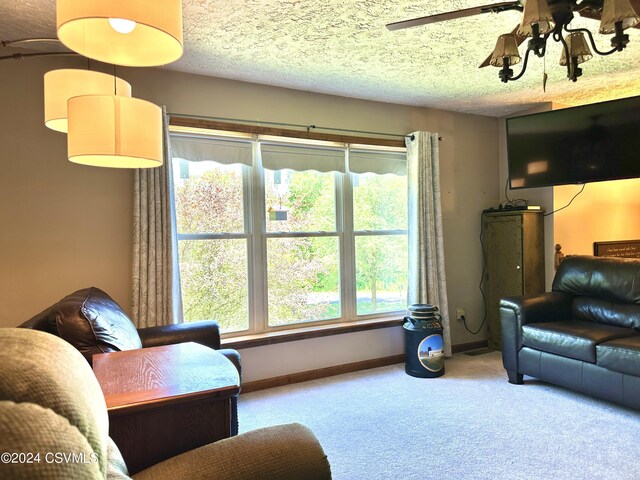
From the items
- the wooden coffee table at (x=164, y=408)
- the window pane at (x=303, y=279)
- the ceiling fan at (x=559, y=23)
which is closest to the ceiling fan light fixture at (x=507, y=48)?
the ceiling fan at (x=559, y=23)

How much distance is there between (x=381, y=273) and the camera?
165 inches

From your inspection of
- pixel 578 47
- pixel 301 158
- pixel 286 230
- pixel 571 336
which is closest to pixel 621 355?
pixel 571 336

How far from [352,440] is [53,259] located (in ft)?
7.70

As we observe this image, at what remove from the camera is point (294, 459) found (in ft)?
3.81

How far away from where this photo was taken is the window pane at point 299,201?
363cm

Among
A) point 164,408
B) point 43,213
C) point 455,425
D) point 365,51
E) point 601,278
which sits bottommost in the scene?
point 455,425

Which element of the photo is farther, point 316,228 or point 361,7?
point 316,228

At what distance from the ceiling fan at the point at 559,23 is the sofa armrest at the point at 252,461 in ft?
5.61

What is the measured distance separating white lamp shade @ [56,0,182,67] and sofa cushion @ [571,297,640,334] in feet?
12.0

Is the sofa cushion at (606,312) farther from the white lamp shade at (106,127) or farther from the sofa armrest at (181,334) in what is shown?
the white lamp shade at (106,127)

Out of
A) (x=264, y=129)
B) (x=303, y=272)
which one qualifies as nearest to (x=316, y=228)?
(x=303, y=272)

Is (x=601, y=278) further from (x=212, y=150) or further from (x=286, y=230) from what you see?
(x=212, y=150)

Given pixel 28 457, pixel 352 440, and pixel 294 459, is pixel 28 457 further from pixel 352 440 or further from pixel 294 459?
pixel 352 440

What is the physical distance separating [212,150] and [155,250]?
94 cm
